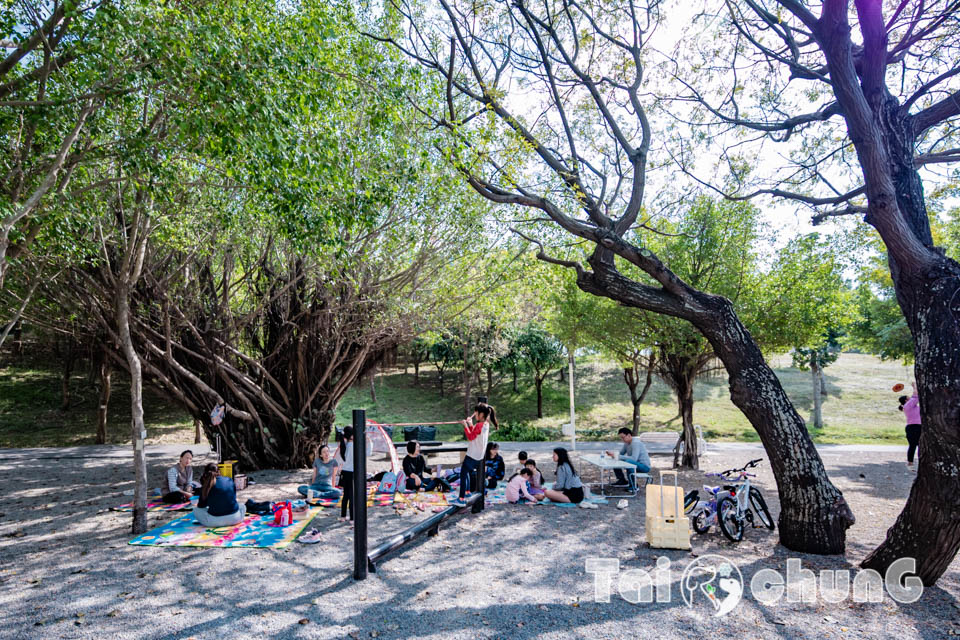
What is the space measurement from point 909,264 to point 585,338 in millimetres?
8342

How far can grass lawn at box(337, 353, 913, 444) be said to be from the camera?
866 inches

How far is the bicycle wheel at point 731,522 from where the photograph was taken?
6.62m

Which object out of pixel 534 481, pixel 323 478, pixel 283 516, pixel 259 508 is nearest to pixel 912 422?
pixel 534 481

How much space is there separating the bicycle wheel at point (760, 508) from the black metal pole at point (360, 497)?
16.8 feet

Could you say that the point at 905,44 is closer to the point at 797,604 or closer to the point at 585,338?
the point at 797,604

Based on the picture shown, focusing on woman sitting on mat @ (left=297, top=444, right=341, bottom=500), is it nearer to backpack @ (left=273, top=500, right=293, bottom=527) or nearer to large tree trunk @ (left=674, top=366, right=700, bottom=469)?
backpack @ (left=273, top=500, right=293, bottom=527)

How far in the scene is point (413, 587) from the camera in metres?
5.31

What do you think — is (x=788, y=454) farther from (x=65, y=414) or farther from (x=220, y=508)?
(x=65, y=414)

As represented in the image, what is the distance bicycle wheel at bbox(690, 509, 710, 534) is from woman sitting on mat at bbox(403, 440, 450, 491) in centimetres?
434

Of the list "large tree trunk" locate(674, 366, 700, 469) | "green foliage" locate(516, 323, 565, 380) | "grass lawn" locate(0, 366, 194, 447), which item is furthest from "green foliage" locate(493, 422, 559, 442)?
"grass lawn" locate(0, 366, 194, 447)

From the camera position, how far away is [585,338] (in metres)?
13.6

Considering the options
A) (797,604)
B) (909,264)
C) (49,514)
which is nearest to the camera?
(797,604)

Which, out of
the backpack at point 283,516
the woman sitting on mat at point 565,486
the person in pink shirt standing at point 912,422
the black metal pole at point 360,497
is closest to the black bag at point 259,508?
the backpack at point 283,516

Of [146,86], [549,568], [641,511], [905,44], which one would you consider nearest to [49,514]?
[146,86]
